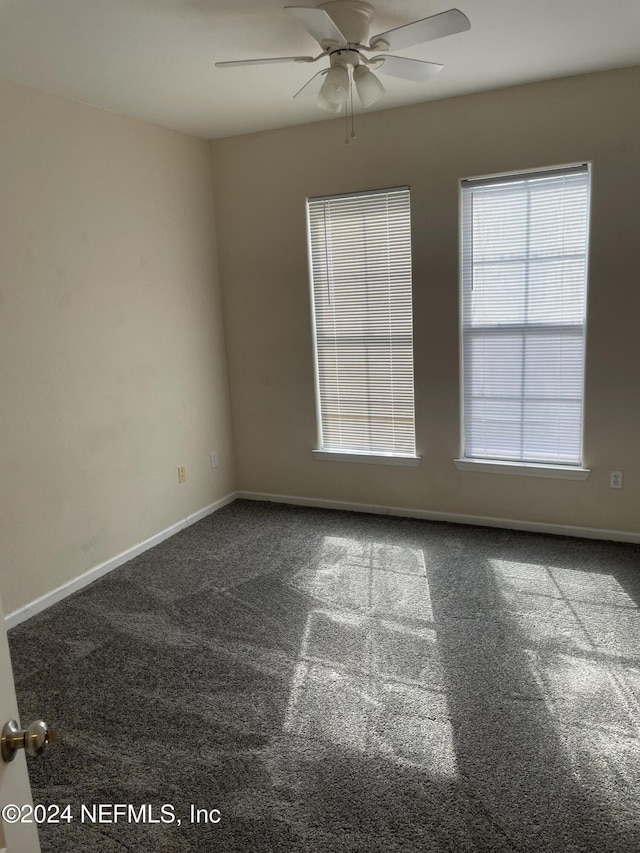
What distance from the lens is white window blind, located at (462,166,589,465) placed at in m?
3.46

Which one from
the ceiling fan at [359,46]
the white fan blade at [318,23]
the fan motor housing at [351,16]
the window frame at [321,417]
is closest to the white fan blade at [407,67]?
the ceiling fan at [359,46]

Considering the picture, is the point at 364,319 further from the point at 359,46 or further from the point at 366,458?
the point at 359,46

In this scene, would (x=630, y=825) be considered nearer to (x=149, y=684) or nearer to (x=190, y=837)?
(x=190, y=837)

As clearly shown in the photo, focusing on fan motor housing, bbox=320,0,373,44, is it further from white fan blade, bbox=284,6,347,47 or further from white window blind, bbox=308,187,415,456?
white window blind, bbox=308,187,415,456

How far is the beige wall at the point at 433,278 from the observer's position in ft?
10.8

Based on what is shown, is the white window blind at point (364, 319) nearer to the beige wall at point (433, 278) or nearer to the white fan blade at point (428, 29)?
the beige wall at point (433, 278)

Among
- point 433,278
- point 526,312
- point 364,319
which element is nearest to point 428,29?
point 433,278

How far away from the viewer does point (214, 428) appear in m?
4.46

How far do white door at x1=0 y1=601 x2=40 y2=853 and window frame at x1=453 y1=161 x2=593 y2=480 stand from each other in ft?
10.8

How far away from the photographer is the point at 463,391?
3854 mm

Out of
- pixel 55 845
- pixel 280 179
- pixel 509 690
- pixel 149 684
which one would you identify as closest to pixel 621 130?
pixel 280 179

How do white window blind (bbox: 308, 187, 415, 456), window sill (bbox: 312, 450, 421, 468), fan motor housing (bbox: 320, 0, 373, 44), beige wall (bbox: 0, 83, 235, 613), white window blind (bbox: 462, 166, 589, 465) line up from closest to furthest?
fan motor housing (bbox: 320, 0, 373, 44) → beige wall (bbox: 0, 83, 235, 613) → white window blind (bbox: 462, 166, 589, 465) → white window blind (bbox: 308, 187, 415, 456) → window sill (bbox: 312, 450, 421, 468)

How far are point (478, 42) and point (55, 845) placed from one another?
3406 millimetres

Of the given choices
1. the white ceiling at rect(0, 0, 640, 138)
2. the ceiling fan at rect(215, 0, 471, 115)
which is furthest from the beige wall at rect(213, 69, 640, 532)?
the ceiling fan at rect(215, 0, 471, 115)
